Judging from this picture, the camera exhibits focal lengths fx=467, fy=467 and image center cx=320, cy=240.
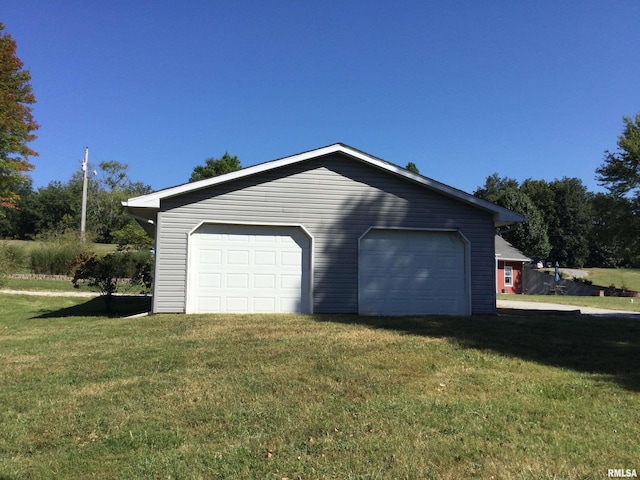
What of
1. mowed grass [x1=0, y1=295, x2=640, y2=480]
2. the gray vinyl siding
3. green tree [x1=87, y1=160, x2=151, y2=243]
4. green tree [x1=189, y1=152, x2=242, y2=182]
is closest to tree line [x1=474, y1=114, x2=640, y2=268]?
the gray vinyl siding

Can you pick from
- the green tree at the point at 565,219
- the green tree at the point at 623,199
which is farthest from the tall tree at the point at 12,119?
the green tree at the point at 565,219

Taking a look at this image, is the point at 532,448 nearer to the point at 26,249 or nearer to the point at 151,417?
the point at 151,417

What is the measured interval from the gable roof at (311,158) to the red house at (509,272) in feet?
79.6

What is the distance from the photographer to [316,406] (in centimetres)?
425

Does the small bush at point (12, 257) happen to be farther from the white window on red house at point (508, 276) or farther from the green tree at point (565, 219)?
the green tree at point (565, 219)

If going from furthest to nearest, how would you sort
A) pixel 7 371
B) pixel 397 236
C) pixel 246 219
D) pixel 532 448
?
pixel 397 236
pixel 246 219
pixel 7 371
pixel 532 448

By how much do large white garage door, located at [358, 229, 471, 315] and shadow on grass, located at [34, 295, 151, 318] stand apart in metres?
6.32

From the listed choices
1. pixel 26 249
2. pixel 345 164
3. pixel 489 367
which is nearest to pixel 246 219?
pixel 345 164

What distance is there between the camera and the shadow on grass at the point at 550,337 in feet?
19.6

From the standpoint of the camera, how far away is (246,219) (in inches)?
417

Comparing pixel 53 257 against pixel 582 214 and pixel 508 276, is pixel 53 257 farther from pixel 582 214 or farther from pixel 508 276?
pixel 582 214

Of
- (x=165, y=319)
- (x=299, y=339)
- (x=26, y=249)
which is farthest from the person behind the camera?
(x=26, y=249)

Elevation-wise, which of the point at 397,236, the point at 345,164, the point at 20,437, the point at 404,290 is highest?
the point at 345,164

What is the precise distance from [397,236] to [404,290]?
1.31 m
